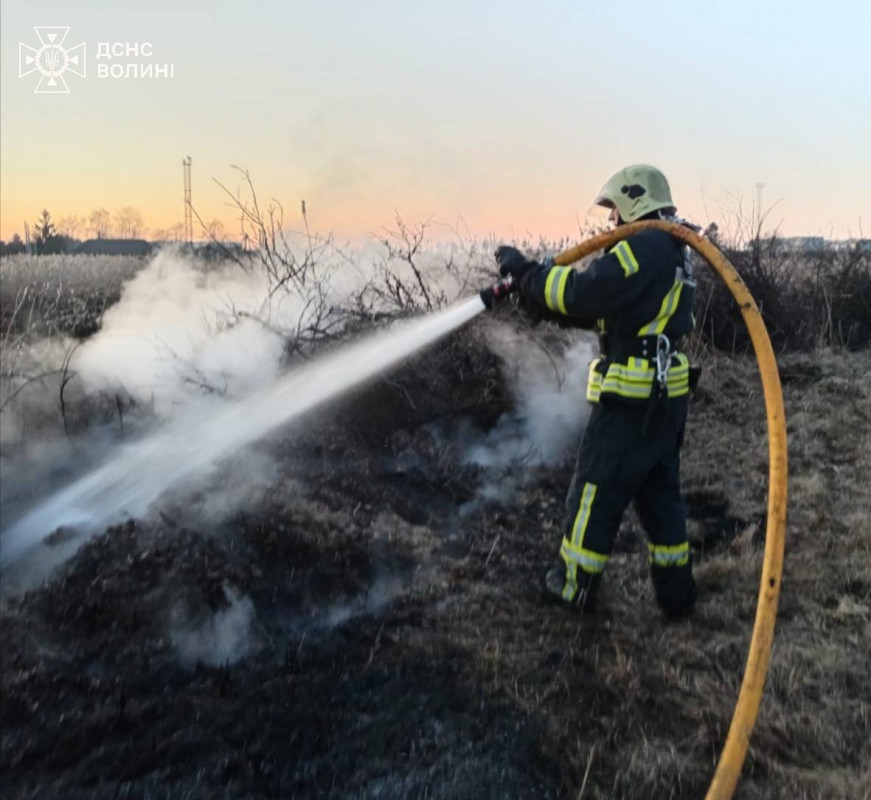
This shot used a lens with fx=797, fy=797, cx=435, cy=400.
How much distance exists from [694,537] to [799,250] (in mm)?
8068

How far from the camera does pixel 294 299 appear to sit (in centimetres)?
664

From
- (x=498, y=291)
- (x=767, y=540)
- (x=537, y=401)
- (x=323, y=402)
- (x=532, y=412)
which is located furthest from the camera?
(x=537, y=401)

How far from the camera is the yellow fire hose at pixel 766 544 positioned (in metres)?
2.62

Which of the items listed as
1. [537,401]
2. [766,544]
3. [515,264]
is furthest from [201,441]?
[766,544]

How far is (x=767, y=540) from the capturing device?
118 inches

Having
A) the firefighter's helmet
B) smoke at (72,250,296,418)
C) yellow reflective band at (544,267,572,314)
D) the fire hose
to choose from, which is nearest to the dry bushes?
smoke at (72,250,296,418)

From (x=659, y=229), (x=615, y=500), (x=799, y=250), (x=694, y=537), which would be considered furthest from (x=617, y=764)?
(x=799, y=250)

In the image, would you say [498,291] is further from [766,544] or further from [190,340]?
[190,340]

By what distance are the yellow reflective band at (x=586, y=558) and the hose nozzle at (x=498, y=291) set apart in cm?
120

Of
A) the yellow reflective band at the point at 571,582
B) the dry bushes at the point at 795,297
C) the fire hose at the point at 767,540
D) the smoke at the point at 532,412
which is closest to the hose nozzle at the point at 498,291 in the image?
the fire hose at the point at 767,540

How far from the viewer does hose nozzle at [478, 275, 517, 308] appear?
3.78m

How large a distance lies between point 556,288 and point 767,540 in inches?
53.7

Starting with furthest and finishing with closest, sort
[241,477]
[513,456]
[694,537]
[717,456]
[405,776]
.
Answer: [717,456] < [513,456] < [694,537] < [241,477] < [405,776]

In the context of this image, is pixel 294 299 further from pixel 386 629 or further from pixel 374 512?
pixel 386 629
